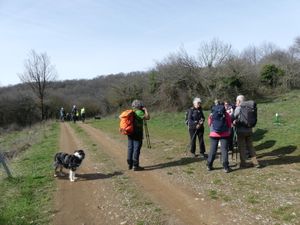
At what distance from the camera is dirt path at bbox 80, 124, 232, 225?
697 cm

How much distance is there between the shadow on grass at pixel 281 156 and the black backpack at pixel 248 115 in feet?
4.23

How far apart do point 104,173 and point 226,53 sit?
31142mm

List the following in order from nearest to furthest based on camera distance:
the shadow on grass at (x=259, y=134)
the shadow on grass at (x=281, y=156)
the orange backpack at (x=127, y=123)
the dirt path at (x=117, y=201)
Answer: the dirt path at (x=117, y=201)
the shadow on grass at (x=281, y=156)
the orange backpack at (x=127, y=123)
the shadow on grass at (x=259, y=134)

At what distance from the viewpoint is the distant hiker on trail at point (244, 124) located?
10711 mm

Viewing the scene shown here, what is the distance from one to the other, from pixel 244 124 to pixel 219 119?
82cm

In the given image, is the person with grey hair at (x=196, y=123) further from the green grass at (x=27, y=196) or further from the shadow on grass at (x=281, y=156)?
the green grass at (x=27, y=196)

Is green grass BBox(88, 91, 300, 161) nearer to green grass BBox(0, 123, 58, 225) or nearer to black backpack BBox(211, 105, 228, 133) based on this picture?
black backpack BBox(211, 105, 228, 133)

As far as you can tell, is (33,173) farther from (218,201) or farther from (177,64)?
(177,64)

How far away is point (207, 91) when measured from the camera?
37.6 m

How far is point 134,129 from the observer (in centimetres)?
1140

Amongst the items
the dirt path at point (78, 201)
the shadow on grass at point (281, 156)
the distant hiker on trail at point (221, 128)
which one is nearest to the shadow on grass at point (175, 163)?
the dirt path at point (78, 201)

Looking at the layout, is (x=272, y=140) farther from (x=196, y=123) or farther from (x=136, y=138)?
(x=136, y=138)

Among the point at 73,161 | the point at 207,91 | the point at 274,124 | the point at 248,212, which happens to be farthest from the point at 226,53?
the point at 248,212

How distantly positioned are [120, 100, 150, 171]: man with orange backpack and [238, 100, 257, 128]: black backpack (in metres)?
2.66
